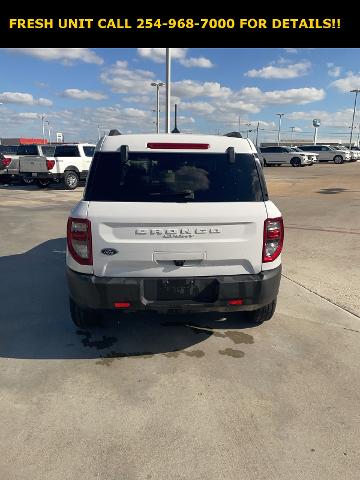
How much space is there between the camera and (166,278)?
311 centimetres

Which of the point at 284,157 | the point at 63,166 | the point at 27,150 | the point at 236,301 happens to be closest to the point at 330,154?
the point at 284,157

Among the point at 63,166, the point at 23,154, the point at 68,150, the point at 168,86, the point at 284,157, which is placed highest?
the point at 168,86

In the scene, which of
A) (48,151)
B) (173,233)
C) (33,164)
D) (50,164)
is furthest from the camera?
(48,151)

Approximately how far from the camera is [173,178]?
3.33 metres

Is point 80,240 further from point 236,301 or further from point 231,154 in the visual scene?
point 231,154

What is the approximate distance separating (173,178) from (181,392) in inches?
72.0

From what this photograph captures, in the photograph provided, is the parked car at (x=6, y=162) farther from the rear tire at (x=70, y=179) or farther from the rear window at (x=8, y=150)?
the rear tire at (x=70, y=179)

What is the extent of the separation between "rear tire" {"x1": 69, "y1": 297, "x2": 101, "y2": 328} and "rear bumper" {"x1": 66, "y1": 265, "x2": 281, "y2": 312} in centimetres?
44

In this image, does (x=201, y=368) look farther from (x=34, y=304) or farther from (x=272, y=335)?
(x=34, y=304)

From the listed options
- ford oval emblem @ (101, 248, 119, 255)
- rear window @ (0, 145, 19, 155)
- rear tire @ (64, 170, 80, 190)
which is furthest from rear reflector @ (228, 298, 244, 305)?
rear window @ (0, 145, 19, 155)

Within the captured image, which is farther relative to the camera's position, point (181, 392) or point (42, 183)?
point (42, 183)

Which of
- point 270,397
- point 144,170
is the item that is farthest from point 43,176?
point 270,397

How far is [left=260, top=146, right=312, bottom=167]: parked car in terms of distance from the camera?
114ft

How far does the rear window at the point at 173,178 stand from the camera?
320 centimetres
